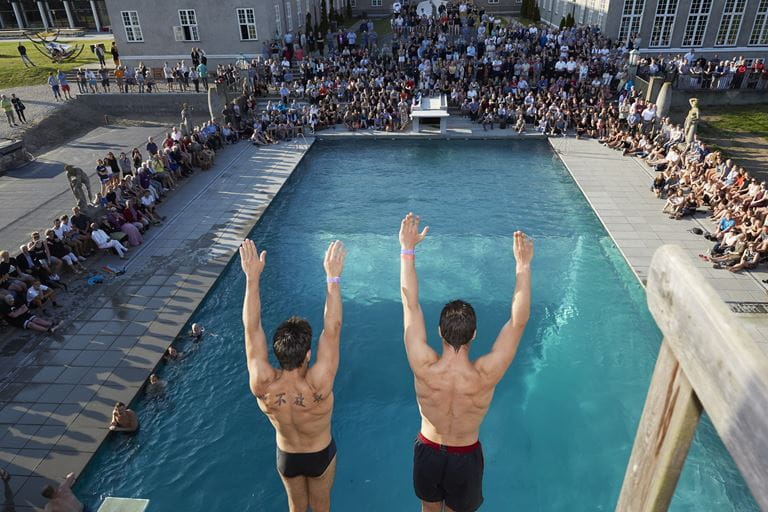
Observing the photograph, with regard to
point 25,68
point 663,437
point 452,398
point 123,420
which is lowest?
point 123,420

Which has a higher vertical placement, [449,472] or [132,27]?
[132,27]

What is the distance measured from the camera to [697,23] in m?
28.4

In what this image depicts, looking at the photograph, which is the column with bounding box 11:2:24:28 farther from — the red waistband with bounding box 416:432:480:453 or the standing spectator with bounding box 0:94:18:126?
the red waistband with bounding box 416:432:480:453

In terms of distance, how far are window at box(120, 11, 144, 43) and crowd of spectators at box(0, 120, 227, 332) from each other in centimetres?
1445

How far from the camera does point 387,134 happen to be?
2158 cm

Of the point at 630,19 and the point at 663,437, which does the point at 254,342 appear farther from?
the point at 630,19

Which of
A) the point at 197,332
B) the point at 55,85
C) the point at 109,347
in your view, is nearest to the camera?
the point at 109,347

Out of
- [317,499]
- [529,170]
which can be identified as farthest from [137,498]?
[529,170]

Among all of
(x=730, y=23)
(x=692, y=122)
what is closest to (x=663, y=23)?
(x=730, y=23)

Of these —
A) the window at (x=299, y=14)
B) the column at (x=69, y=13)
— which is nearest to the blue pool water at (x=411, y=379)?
the window at (x=299, y=14)

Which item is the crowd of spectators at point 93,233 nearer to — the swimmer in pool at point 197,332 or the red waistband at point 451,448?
the swimmer in pool at point 197,332

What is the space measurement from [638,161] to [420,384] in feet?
56.9

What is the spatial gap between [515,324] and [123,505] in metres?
5.75

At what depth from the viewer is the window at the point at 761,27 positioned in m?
28.0
